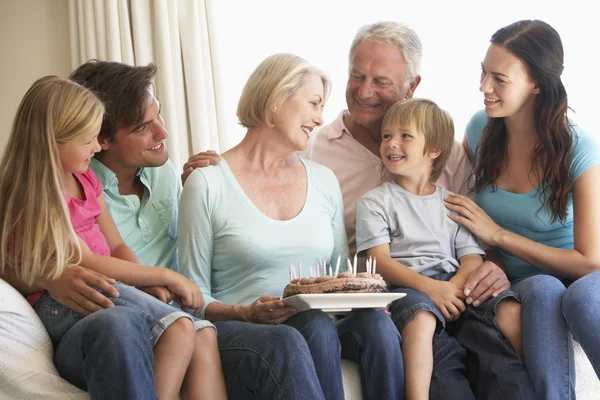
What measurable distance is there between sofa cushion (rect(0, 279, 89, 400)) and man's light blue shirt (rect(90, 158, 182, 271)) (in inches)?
22.1

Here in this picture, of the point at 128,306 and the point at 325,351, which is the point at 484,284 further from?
the point at 128,306

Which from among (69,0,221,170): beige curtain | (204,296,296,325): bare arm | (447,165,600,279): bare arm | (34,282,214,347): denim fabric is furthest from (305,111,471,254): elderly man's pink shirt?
(69,0,221,170): beige curtain

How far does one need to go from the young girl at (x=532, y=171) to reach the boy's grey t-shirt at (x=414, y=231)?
2.0 inches

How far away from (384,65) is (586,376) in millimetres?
1176

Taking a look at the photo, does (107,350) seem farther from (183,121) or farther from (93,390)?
(183,121)

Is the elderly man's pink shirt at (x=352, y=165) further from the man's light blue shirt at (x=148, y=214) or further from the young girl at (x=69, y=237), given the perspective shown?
the young girl at (x=69, y=237)

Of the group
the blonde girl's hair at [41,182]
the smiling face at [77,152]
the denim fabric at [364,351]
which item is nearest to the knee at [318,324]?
the denim fabric at [364,351]

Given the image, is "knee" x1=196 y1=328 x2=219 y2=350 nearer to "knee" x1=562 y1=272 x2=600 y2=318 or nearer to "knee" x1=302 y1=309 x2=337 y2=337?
"knee" x1=302 y1=309 x2=337 y2=337

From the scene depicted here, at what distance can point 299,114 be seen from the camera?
237 cm

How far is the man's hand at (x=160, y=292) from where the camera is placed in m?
2.01

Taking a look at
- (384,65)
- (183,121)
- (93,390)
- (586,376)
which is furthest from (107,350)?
(183,121)

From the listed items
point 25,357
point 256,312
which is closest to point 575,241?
point 256,312

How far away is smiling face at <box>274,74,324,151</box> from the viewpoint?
236 cm

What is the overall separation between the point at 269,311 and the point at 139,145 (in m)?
0.66
